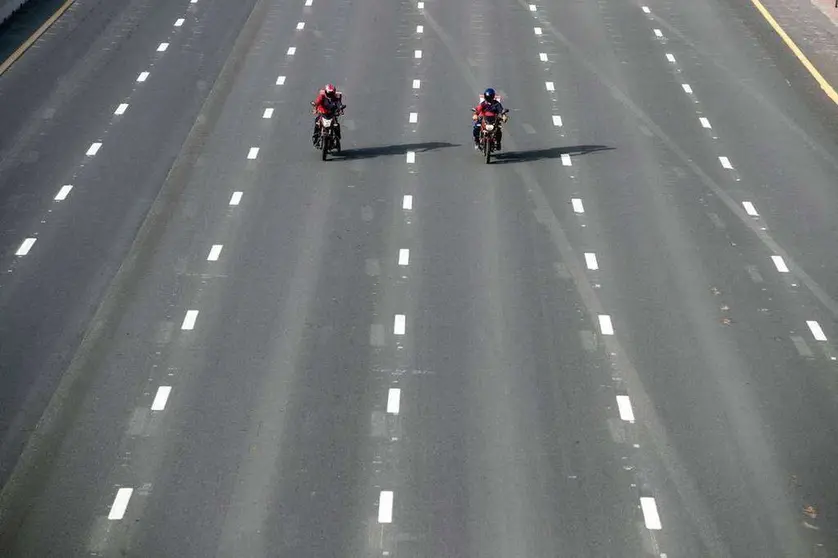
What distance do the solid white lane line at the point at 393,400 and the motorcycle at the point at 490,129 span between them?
40.9 ft

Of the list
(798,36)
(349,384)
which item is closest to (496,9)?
(798,36)

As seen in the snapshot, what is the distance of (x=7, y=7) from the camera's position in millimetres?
46656

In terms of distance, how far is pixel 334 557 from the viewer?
19766mm

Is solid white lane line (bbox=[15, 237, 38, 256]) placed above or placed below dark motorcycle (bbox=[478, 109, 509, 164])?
below

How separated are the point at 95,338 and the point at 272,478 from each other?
18.9 ft

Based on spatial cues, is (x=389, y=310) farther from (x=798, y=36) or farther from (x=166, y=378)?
(x=798, y=36)

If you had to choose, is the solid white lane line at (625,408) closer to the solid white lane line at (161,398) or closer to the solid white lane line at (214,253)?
the solid white lane line at (161,398)

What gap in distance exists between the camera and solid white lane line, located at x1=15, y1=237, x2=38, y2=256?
29859mm

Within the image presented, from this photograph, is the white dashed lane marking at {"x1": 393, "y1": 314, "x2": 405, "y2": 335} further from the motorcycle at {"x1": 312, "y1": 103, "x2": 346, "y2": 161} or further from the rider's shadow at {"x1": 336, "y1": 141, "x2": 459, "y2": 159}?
the rider's shadow at {"x1": 336, "y1": 141, "x2": 459, "y2": 159}

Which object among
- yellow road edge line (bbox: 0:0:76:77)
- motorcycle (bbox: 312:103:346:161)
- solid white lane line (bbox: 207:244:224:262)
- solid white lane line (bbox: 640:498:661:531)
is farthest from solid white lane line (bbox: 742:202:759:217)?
yellow road edge line (bbox: 0:0:76:77)

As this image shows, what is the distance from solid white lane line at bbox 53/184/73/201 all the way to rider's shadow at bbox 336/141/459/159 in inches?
247

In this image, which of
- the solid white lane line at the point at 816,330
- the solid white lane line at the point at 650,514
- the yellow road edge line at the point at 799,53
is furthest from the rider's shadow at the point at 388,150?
the solid white lane line at the point at 650,514

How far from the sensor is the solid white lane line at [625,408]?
23.7 metres

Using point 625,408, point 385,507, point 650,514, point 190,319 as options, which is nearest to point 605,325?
point 625,408
